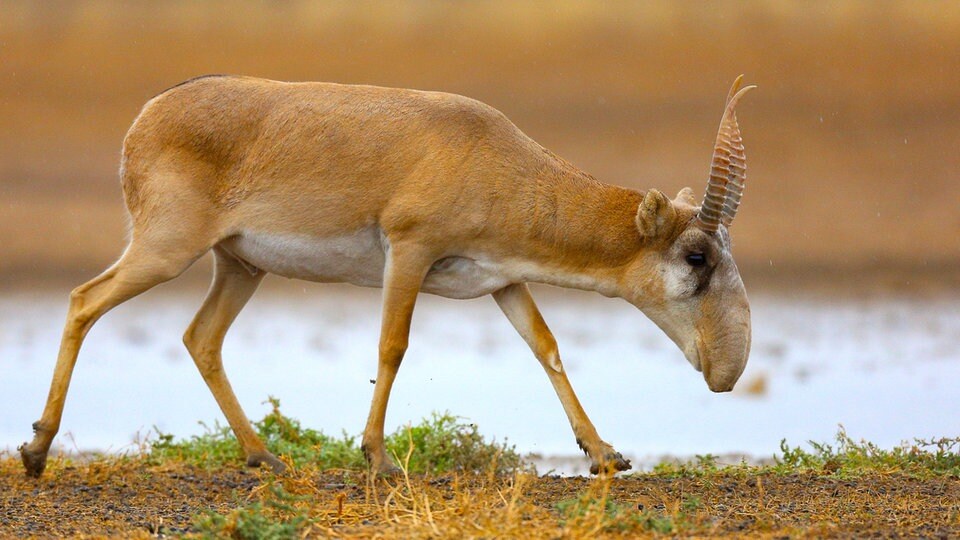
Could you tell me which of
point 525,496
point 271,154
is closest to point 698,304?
point 525,496

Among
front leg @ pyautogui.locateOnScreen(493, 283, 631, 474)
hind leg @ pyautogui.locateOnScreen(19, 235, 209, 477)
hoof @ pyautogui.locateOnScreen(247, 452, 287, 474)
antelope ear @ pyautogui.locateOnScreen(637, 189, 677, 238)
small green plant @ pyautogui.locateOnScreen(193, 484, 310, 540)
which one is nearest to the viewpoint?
small green plant @ pyautogui.locateOnScreen(193, 484, 310, 540)

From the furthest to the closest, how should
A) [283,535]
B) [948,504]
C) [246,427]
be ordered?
[246,427], [948,504], [283,535]

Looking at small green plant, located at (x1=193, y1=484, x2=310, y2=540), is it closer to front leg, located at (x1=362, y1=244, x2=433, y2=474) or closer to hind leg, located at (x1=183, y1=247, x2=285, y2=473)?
front leg, located at (x1=362, y1=244, x2=433, y2=474)

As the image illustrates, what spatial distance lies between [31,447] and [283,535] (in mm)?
4025

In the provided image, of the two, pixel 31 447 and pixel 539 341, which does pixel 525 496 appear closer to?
pixel 539 341

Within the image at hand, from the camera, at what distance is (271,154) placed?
9.82 meters

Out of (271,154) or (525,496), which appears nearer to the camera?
(525,496)

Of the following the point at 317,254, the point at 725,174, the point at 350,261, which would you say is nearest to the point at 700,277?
the point at 725,174

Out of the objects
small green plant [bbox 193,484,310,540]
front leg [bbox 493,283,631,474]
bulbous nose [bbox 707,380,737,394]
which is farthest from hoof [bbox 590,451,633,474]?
small green plant [bbox 193,484,310,540]

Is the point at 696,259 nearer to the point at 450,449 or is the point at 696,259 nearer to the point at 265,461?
the point at 450,449

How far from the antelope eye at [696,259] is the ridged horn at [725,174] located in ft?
0.66

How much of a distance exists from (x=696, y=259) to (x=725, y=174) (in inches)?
27.8

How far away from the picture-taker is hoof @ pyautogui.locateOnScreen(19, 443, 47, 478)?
31.8 ft

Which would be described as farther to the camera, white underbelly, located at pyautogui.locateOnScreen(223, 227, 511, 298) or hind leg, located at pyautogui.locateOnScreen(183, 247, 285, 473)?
hind leg, located at pyautogui.locateOnScreen(183, 247, 285, 473)
